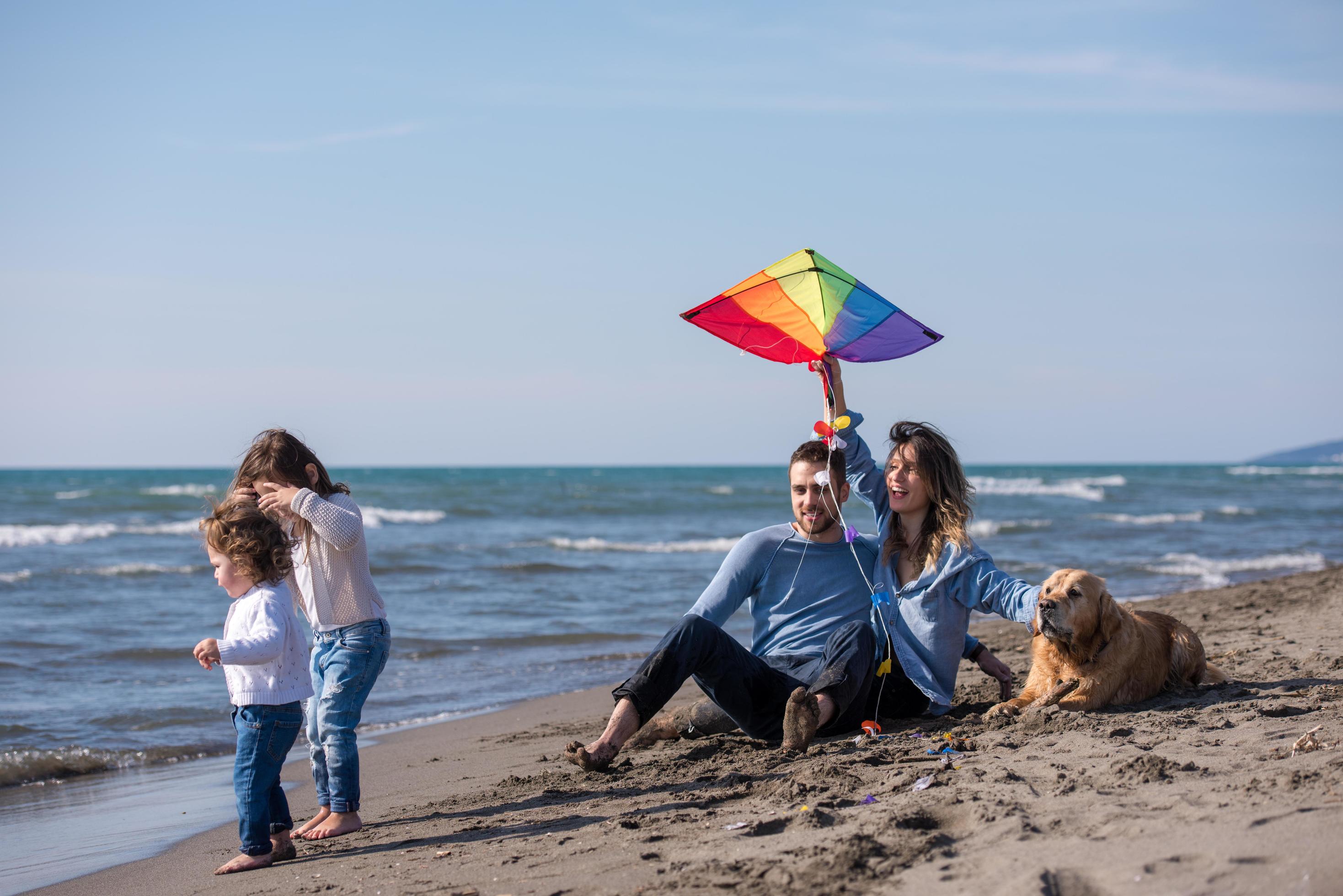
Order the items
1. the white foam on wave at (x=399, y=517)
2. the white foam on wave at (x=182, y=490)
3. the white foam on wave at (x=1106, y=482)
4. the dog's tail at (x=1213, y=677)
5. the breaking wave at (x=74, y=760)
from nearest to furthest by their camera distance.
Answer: the dog's tail at (x=1213, y=677) → the breaking wave at (x=74, y=760) → the white foam on wave at (x=399, y=517) → the white foam on wave at (x=182, y=490) → the white foam on wave at (x=1106, y=482)

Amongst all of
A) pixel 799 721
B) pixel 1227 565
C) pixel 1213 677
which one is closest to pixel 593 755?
pixel 799 721

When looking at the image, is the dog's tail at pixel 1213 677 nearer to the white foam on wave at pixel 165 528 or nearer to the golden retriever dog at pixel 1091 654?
the golden retriever dog at pixel 1091 654

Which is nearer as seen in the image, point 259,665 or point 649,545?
point 259,665

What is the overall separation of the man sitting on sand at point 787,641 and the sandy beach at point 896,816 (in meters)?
0.16

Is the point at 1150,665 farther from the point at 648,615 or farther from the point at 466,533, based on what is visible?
the point at 466,533

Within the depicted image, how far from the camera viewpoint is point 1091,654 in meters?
4.27

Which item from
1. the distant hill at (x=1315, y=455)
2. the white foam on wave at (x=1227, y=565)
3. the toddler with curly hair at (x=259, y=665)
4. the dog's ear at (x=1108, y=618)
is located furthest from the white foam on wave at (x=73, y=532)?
the distant hill at (x=1315, y=455)

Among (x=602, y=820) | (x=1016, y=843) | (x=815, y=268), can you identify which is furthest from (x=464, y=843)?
(x=815, y=268)

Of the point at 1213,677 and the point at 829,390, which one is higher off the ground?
the point at 829,390

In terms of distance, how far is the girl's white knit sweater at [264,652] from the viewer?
326cm

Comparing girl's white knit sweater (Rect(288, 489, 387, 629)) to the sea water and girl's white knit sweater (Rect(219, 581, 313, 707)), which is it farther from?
the sea water

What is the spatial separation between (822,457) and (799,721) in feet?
3.47

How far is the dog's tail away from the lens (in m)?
4.60

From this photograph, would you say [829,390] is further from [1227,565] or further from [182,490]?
[182,490]
